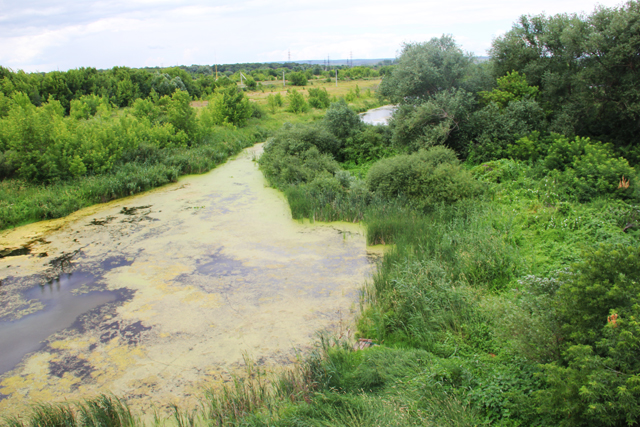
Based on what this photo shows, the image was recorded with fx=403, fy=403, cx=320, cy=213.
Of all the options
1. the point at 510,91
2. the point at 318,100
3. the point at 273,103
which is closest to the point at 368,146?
the point at 510,91

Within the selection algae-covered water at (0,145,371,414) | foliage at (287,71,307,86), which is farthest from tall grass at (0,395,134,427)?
foliage at (287,71,307,86)

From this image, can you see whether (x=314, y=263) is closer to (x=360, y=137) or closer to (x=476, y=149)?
(x=476, y=149)

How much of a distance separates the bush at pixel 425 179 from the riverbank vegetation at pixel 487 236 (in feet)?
0.13

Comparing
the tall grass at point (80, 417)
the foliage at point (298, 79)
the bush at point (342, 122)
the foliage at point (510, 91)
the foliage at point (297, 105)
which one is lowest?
the tall grass at point (80, 417)

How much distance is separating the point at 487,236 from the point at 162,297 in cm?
536

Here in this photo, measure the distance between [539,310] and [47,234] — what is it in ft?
30.7

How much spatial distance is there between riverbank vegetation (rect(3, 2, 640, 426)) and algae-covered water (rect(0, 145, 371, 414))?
560 mm

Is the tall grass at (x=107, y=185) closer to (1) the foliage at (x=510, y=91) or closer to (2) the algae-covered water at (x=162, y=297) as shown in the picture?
(2) the algae-covered water at (x=162, y=297)

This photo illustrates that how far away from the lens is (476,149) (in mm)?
11141

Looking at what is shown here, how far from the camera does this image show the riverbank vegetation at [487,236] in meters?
3.24

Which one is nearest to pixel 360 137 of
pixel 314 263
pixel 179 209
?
pixel 179 209

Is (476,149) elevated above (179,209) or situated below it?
above

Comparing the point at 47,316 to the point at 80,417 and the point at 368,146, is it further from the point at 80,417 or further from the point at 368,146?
the point at 368,146

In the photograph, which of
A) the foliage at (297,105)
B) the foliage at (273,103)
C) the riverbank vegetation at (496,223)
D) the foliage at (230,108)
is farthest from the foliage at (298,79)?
the riverbank vegetation at (496,223)
